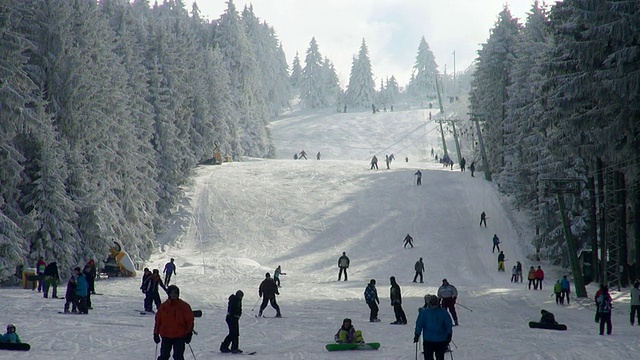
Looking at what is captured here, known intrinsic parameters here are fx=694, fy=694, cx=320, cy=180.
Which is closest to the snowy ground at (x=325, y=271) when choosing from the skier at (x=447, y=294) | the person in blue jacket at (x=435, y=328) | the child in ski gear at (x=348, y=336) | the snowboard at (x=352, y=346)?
the snowboard at (x=352, y=346)

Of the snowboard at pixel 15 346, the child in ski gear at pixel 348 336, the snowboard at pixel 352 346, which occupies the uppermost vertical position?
the snowboard at pixel 15 346

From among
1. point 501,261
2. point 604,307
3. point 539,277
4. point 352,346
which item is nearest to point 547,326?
point 604,307

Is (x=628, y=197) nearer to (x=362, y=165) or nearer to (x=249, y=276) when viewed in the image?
(x=249, y=276)

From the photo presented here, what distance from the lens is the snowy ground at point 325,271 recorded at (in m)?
16.0

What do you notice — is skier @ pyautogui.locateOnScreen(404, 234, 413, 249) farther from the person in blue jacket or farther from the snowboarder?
the person in blue jacket

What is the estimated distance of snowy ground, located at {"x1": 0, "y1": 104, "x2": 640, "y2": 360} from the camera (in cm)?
1605

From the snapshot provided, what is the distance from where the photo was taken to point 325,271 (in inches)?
1580

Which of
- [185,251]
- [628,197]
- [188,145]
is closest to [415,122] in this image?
[188,145]

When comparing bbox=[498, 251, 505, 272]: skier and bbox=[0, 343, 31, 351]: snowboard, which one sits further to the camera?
bbox=[498, 251, 505, 272]: skier

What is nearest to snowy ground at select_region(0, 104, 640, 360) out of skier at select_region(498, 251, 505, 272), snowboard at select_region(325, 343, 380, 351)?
snowboard at select_region(325, 343, 380, 351)

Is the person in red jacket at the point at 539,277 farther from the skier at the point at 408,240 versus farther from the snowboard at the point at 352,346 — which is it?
the snowboard at the point at 352,346

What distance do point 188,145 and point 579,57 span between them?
36.4 m

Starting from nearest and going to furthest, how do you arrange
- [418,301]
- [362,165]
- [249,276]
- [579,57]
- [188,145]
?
[579,57] → [418,301] → [249,276] → [188,145] → [362,165]

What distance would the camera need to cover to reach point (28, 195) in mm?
30531
